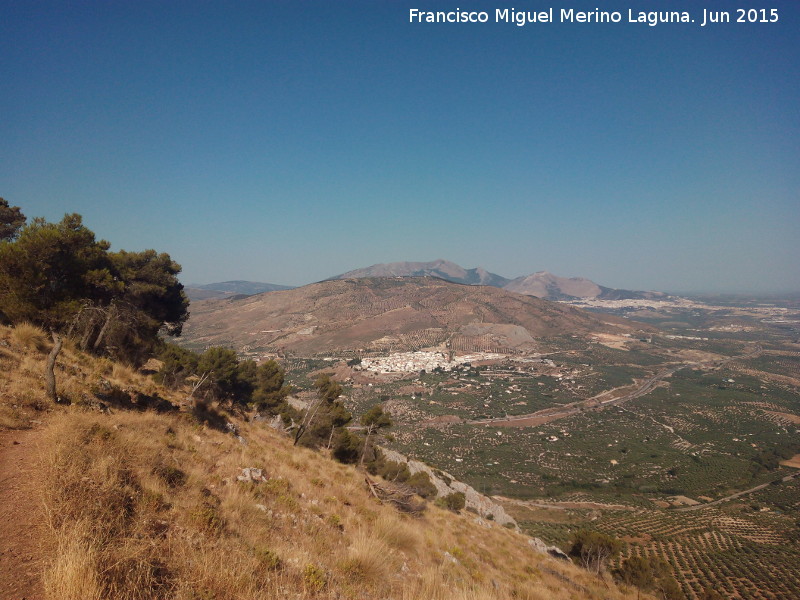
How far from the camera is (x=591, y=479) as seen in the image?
51.4 m

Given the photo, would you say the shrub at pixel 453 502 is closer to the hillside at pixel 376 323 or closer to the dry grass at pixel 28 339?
the dry grass at pixel 28 339

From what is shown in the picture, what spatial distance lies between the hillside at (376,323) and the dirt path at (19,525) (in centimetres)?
12197

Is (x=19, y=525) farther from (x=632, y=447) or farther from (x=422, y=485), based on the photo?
(x=632, y=447)

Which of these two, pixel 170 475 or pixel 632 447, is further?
pixel 632 447

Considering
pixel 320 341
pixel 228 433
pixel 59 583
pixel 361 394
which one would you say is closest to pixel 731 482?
pixel 361 394

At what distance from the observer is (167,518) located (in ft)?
16.9

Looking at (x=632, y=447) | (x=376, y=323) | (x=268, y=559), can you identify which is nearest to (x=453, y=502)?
(x=268, y=559)

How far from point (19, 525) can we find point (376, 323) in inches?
6033

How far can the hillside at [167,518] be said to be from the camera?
3619mm


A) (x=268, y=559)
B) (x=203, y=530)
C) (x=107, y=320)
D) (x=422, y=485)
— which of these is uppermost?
(x=107, y=320)

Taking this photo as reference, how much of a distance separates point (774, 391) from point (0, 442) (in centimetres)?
14656

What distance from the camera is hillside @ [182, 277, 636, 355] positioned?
13638 centimetres

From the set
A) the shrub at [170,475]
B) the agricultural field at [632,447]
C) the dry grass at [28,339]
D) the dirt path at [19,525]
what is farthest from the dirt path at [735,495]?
the dry grass at [28,339]

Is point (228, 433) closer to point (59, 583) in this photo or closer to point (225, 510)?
point (225, 510)
